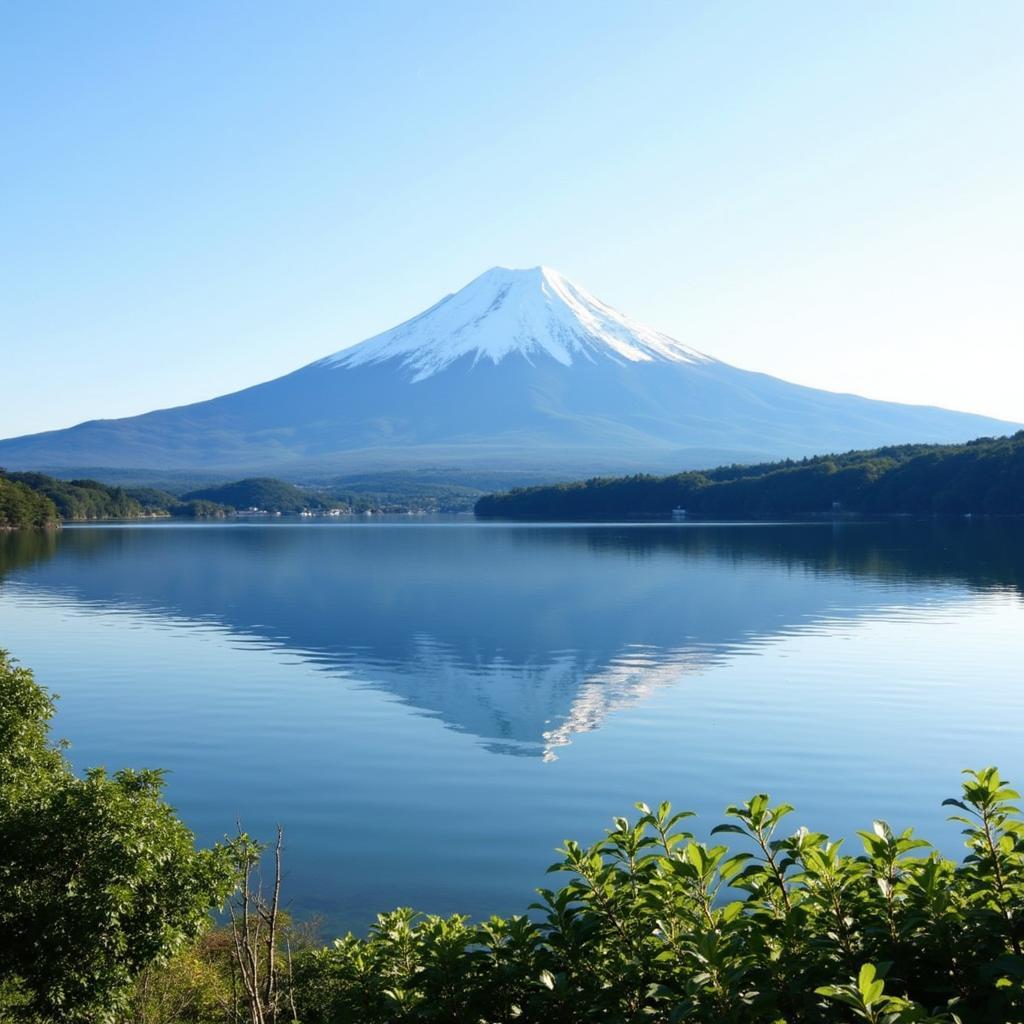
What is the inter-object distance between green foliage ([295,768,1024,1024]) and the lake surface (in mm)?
5948

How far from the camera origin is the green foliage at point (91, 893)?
679 centimetres

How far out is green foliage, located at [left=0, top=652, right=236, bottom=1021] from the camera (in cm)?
679

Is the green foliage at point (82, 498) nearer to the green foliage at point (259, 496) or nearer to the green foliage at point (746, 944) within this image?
the green foliage at point (259, 496)

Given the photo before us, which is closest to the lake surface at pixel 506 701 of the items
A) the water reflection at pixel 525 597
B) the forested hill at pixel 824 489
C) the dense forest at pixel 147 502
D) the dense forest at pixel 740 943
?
the water reflection at pixel 525 597

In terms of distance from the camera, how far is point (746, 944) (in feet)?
13.4

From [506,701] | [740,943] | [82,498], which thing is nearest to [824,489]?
[82,498]

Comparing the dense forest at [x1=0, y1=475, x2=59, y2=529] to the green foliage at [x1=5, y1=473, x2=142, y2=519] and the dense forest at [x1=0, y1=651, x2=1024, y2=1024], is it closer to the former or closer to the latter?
the green foliage at [x1=5, y1=473, x2=142, y2=519]

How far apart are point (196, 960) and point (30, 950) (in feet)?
7.42

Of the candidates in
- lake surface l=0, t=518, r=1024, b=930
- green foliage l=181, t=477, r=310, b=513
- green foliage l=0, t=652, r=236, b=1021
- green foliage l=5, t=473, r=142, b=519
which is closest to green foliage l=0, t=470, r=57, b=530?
green foliage l=5, t=473, r=142, b=519

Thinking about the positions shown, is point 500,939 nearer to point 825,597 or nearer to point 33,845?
point 33,845

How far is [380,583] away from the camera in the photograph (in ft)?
156

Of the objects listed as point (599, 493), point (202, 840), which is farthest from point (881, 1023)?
point (599, 493)

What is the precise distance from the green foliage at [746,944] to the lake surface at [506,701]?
595 cm

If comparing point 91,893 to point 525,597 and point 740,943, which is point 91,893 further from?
point 525,597
